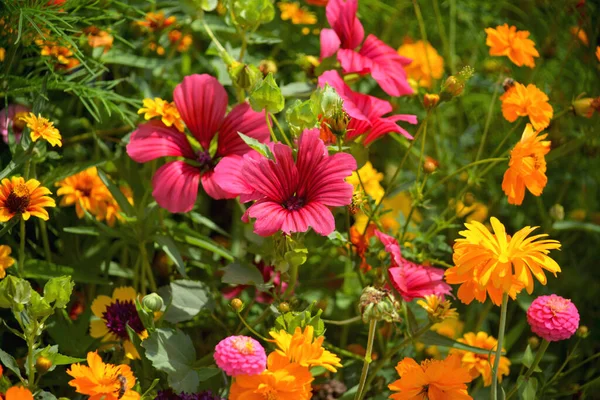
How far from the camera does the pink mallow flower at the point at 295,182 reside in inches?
26.8

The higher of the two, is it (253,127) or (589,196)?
(253,127)

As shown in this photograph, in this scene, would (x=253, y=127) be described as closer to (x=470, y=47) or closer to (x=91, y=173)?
(x=91, y=173)

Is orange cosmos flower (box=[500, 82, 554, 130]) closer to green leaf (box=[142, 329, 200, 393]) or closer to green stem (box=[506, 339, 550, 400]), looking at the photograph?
green stem (box=[506, 339, 550, 400])

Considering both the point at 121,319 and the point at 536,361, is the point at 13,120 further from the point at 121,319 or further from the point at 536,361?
the point at 536,361

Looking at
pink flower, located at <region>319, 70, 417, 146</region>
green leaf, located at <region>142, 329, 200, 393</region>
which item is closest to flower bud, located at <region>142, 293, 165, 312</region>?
green leaf, located at <region>142, 329, 200, 393</region>

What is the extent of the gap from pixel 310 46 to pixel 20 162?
53 cm

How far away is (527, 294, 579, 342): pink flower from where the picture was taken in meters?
0.68

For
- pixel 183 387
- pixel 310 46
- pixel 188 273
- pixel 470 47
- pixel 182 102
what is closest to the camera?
pixel 183 387

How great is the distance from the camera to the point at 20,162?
75 centimetres

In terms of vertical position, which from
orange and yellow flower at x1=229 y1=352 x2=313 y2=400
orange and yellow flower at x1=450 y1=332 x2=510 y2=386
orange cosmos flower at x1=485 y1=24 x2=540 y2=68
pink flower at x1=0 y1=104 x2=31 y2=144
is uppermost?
orange cosmos flower at x1=485 y1=24 x2=540 y2=68

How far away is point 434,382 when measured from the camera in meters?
0.68

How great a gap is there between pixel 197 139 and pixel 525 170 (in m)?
0.34

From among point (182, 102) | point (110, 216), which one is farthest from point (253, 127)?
point (110, 216)

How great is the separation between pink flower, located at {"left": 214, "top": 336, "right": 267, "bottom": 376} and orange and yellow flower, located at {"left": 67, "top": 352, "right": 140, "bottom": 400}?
0.09 metres
